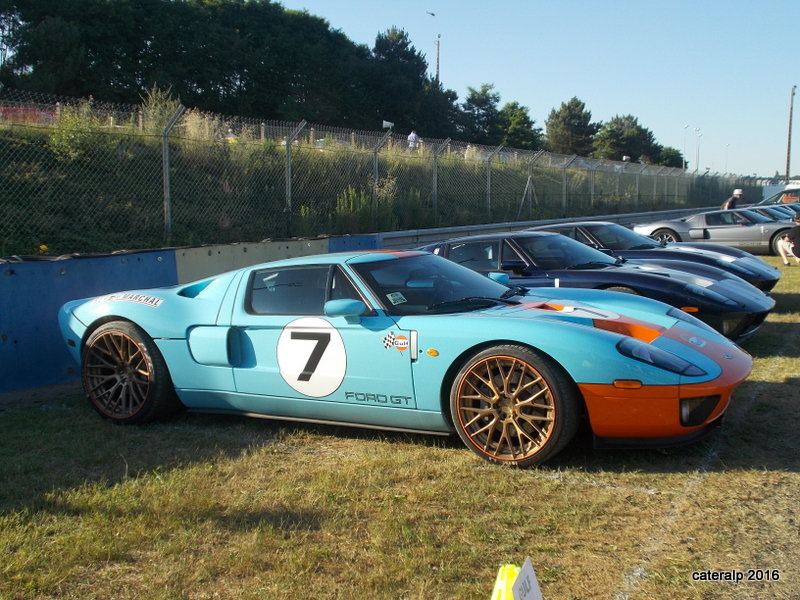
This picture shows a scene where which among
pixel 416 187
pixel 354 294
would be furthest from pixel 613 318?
pixel 416 187

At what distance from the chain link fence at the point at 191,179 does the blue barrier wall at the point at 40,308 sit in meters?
3.65

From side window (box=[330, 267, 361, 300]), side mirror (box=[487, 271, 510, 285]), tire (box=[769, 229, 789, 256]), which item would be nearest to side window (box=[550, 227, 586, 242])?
side mirror (box=[487, 271, 510, 285])

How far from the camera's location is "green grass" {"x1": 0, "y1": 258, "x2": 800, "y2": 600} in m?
2.88

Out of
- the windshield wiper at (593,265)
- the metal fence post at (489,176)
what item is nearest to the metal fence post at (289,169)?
the windshield wiper at (593,265)

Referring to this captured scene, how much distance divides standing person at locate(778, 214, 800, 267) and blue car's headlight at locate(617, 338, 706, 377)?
11.0 meters

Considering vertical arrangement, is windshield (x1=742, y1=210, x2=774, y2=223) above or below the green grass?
above

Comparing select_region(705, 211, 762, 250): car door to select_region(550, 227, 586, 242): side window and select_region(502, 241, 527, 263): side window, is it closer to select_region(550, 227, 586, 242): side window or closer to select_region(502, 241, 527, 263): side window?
select_region(550, 227, 586, 242): side window

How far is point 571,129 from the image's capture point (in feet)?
265

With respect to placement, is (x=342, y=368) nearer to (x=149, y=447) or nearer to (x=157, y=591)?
(x=149, y=447)

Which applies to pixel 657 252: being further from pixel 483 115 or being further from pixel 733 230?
pixel 483 115

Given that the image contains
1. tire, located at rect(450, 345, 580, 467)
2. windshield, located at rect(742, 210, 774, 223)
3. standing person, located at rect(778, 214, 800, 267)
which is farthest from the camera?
windshield, located at rect(742, 210, 774, 223)

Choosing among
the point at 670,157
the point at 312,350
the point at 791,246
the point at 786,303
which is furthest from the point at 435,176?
the point at 670,157

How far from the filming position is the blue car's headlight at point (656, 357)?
3.96 meters

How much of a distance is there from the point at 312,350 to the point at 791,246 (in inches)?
487
